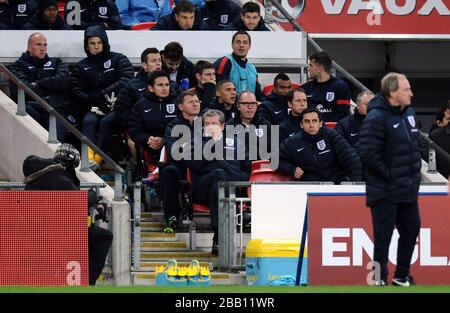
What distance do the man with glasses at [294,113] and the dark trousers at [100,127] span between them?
2.11m

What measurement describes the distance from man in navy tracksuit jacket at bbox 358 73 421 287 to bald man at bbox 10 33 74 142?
6.58m

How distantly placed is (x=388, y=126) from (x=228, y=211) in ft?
13.7

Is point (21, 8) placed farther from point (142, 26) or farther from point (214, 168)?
point (214, 168)

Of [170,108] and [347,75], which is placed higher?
[347,75]

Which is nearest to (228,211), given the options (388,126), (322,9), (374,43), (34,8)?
(388,126)

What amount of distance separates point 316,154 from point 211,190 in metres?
1.25

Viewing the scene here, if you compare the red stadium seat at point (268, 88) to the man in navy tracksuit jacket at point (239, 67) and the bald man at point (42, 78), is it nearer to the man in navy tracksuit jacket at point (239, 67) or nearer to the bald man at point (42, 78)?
the man in navy tracksuit jacket at point (239, 67)

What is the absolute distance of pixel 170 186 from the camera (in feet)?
65.1

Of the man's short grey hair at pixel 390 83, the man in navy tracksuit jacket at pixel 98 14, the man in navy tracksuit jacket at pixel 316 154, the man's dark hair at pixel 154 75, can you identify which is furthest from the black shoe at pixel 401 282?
the man in navy tracksuit jacket at pixel 98 14

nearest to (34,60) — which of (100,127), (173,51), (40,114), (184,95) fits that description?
(40,114)

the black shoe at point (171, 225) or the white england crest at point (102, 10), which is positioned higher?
→ the white england crest at point (102, 10)

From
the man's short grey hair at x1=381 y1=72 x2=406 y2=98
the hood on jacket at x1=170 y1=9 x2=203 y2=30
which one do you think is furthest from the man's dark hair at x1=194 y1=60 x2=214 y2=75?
the man's short grey hair at x1=381 y1=72 x2=406 y2=98

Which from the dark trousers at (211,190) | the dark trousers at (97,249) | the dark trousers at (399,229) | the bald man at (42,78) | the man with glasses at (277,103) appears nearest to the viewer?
the dark trousers at (399,229)

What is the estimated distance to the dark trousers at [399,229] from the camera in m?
15.7
